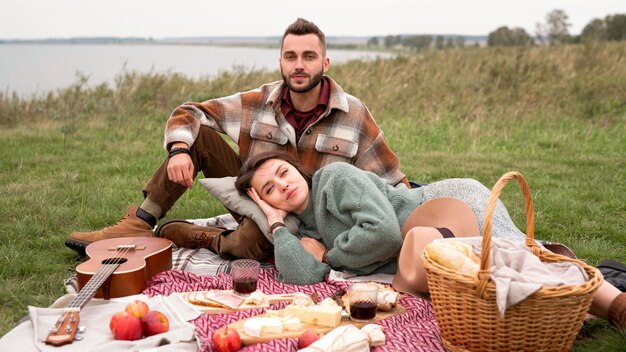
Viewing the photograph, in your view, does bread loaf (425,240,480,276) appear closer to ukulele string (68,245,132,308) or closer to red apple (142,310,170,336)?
red apple (142,310,170,336)

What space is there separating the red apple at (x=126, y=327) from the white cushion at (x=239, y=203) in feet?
4.02

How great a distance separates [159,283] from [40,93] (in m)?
8.36

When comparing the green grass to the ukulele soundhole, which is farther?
the green grass

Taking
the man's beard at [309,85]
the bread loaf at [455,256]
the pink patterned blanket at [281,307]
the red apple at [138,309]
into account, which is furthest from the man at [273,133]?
the bread loaf at [455,256]

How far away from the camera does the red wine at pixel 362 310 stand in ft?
10.9

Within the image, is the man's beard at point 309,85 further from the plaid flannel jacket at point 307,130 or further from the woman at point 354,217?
the woman at point 354,217

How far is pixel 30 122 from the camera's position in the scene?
10.5m

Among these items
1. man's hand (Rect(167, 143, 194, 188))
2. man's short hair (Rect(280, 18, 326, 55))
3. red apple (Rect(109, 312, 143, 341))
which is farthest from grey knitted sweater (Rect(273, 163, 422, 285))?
man's short hair (Rect(280, 18, 326, 55))

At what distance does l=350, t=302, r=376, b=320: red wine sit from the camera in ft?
10.9

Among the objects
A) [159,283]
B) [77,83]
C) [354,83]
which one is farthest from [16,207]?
[354,83]

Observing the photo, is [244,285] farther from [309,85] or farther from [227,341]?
[309,85]

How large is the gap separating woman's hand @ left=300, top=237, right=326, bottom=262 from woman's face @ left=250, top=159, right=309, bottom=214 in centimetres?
21

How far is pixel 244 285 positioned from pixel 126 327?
2.62 ft

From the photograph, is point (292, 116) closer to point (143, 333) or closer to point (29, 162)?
point (143, 333)
